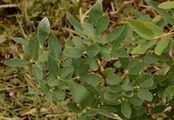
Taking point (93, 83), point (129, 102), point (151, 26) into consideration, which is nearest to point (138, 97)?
point (129, 102)

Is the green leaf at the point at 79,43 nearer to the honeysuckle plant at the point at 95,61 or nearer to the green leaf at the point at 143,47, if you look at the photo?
the honeysuckle plant at the point at 95,61

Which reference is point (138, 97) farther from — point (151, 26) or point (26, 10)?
point (26, 10)

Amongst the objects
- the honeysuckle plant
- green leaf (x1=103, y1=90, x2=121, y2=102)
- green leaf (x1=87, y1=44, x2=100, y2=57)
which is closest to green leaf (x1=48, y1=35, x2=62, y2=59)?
the honeysuckle plant

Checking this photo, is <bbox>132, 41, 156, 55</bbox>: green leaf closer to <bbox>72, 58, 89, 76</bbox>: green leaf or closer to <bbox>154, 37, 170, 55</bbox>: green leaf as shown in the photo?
<bbox>154, 37, 170, 55</bbox>: green leaf

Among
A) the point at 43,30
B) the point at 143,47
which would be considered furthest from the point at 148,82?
the point at 43,30

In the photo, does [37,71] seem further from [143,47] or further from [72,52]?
[143,47]

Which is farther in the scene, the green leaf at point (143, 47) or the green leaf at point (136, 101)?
the green leaf at point (136, 101)

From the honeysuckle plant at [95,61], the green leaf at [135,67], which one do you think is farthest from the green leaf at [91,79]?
the green leaf at [135,67]
